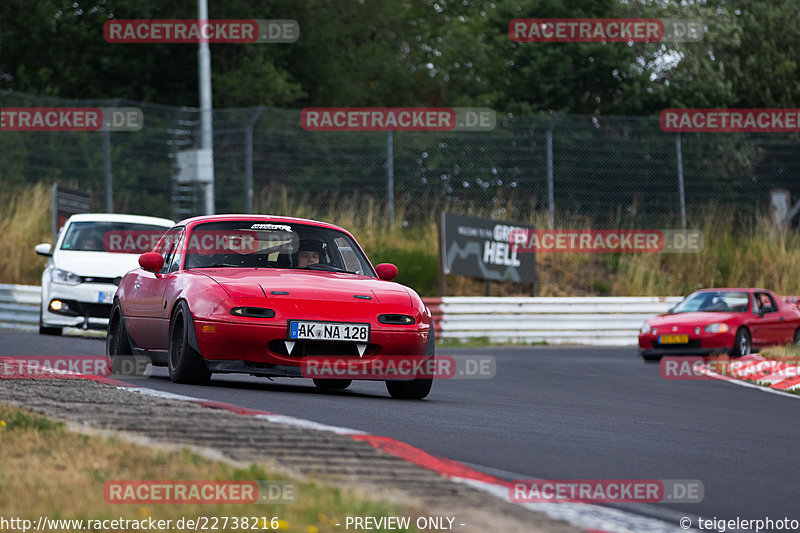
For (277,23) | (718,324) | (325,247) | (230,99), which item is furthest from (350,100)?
(325,247)

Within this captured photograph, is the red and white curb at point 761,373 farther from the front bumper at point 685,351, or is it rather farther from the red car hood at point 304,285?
the red car hood at point 304,285

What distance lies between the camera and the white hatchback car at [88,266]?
16.5m

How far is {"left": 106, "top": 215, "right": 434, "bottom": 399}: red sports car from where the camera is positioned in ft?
29.2

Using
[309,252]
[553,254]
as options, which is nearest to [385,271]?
[309,252]

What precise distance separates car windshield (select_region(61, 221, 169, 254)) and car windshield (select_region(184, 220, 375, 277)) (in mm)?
7576

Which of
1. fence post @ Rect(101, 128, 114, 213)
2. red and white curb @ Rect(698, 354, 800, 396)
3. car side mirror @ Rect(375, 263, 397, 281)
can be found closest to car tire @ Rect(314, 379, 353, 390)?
car side mirror @ Rect(375, 263, 397, 281)

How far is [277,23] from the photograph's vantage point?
138 ft

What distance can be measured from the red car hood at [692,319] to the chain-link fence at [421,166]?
20.9 feet

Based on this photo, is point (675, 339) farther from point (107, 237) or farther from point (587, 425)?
point (587, 425)

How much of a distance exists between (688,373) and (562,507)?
12.4 meters

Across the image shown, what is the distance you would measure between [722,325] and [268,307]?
1214cm

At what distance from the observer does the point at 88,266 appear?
54.9 feet

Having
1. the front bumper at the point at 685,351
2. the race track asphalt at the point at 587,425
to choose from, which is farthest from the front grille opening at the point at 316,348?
the front bumper at the point at 685,351

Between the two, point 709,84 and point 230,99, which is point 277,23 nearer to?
point 230,99
